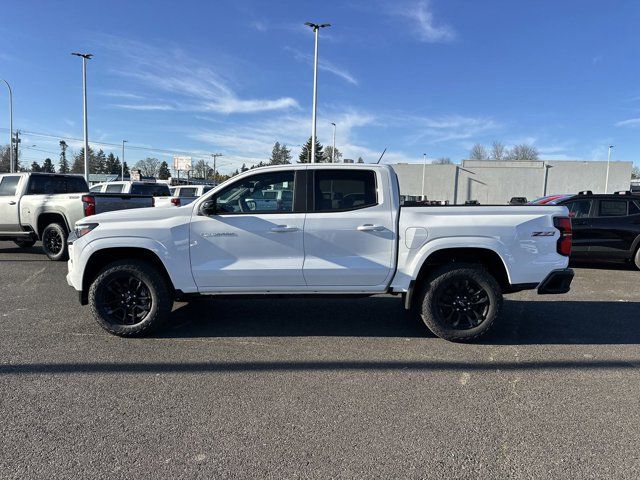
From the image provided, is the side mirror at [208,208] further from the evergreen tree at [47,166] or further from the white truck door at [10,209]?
the evergreen tree at [47,166]

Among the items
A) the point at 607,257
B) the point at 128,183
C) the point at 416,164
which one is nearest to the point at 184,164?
the point at 416,164

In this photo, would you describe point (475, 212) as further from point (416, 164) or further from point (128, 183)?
point (416, 164)

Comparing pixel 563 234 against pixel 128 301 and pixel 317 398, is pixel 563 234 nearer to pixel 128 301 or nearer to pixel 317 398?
pixel 317 398

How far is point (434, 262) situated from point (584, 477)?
8.49 feet

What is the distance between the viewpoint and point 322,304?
6.42m

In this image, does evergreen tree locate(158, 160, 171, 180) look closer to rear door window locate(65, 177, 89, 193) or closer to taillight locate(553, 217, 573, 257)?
rear door window locate(65, 177, 89, 193)

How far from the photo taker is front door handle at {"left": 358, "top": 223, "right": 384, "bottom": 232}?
471 cm

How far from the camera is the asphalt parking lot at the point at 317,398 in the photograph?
274 centimetres

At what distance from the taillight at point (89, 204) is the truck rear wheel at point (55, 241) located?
86 centimetres

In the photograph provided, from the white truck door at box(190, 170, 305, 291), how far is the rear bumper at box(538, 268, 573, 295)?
2561 mm

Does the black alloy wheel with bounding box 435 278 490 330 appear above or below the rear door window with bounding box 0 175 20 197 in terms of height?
below

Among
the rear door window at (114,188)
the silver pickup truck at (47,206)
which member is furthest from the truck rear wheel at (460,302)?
the rear door window at (114,188)

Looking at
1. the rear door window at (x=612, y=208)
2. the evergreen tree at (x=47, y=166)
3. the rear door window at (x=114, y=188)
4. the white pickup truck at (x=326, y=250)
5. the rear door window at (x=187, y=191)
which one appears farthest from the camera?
the evergreen tree at (x=47, y=166)

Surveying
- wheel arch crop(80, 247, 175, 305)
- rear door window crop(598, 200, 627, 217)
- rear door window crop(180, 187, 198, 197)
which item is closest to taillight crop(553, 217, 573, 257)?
wheel arch crop(80, 247, 175, 305)
